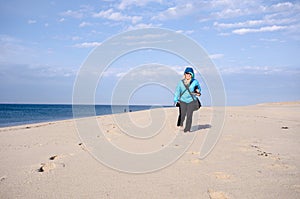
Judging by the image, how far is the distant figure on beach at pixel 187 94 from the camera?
8703 mm

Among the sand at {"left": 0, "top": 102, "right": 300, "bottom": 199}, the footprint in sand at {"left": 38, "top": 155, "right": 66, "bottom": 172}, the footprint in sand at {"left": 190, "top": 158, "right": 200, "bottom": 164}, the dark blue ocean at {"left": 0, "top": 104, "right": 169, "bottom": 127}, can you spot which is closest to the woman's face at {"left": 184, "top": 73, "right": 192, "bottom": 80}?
the sand at {"left": 0, "top": 102, "right": 300, "bottom": 199}

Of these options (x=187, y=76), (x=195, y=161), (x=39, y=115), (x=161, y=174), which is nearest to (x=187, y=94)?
(x=187, y=76)

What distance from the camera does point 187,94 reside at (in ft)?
29.2

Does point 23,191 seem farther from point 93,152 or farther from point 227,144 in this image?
point 227,144

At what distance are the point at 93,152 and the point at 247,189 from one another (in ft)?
10.8

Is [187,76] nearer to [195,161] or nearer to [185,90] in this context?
[185,90]

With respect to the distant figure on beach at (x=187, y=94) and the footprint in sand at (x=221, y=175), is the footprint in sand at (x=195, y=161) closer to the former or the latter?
the footprint in sand at (x=221, y=175)

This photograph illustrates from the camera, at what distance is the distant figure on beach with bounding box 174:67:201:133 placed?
343 inches

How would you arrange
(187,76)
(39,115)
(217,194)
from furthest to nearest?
(39,115)
(187,76)
(217,194)

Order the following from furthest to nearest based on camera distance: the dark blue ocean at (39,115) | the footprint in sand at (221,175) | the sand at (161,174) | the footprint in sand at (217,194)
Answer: the dark blue ocean at (39,115)
the footprint in sand at (221,175)
the sand at (161,174)
the footprint in sand at (217,194)

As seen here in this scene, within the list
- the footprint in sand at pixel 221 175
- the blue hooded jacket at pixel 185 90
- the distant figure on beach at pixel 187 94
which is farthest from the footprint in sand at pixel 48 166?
the blue hooded jacket at pixel 185 90

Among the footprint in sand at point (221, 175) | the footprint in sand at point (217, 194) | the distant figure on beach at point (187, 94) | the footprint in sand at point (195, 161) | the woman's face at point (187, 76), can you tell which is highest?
the woman's face at point (187, 76)

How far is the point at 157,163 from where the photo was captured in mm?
5012

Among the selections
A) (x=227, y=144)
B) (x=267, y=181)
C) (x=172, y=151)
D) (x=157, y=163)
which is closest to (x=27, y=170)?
(x=157, y=163)
